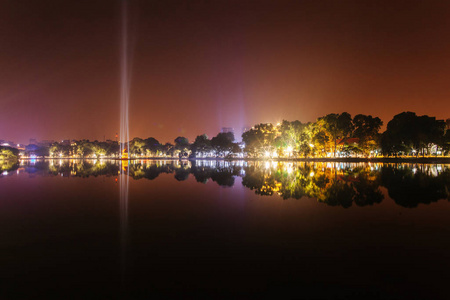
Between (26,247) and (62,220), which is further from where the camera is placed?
(62,220)

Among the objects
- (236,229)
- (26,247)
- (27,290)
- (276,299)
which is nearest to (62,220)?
(26,247)

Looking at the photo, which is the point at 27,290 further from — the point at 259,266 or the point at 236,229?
the point at 236,229

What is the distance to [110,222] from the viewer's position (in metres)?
9.28

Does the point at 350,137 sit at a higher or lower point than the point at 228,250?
higher

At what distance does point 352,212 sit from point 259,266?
6410mm

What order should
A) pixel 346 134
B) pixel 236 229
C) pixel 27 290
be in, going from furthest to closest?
pixel 346 134 → pixel 236 229 → pixel 27 290

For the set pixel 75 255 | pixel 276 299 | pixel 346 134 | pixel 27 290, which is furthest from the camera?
pixel 346 134

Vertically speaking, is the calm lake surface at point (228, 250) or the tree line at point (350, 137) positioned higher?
the tree line at point (350, 137)

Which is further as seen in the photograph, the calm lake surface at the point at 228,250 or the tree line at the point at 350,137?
the tree line at the point at 350,137

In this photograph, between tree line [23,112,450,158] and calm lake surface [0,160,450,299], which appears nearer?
calm lake surface [0,160,450,299]

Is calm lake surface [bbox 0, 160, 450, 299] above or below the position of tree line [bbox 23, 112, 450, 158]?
below

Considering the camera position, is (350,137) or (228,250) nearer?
(228,250)

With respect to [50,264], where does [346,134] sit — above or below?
above

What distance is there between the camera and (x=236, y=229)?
27.5ft
